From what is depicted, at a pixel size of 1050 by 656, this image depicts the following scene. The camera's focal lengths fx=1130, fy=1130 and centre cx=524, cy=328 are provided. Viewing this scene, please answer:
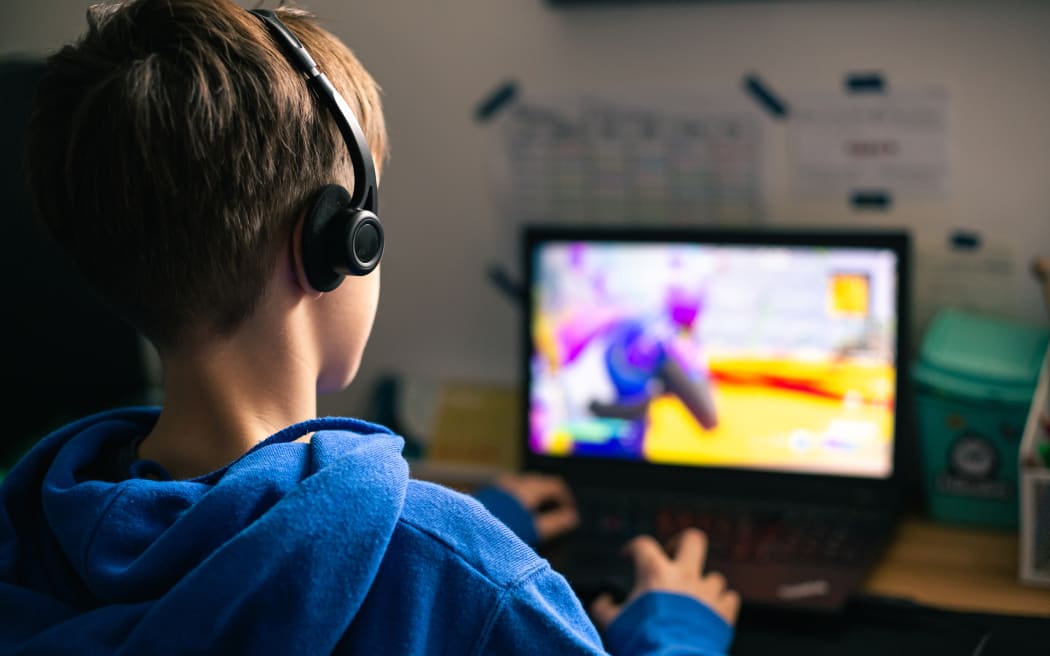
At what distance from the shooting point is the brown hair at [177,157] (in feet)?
2.10

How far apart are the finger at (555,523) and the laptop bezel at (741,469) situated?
109mm

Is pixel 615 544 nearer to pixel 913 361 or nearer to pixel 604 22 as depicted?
pixel 913 361

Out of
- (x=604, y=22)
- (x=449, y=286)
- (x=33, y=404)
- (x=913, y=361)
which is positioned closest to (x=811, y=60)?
(x=604, y=22)

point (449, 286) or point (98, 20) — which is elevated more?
point (98, 20)

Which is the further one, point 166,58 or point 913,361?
point 913,361

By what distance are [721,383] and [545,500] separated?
249 mm

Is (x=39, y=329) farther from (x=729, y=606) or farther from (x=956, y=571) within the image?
(x=956, y=571)

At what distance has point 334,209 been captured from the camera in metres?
0.69

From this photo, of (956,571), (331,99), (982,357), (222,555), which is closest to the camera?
(222,555)

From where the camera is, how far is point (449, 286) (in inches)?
63.1

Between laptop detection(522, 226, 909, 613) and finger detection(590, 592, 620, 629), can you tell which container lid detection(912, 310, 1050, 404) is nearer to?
laptop detection(522, 226, 909, 613)

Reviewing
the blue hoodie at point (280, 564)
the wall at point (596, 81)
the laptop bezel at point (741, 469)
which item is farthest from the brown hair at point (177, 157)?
the wall at point (596, 81)

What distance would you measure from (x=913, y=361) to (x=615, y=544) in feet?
1.52

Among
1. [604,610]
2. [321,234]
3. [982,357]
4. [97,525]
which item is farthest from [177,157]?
[982,357]
